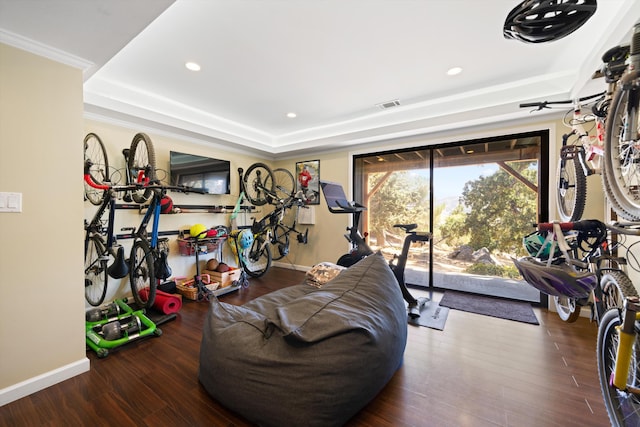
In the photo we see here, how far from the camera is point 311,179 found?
204 inches

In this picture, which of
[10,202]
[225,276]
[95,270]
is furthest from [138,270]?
[10,202]

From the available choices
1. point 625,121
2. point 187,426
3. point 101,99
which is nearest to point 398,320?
point 187,426

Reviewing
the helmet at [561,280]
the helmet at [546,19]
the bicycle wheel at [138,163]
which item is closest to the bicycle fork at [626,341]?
the helmet at [561,280]

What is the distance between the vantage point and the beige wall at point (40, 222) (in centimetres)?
169

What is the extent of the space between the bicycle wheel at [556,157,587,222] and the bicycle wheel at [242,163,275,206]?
A: 399 cm

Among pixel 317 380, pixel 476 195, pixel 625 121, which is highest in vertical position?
pixel 625 121

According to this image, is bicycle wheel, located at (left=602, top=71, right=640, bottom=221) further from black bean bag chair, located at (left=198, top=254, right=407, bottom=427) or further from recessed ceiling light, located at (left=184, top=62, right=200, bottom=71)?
recessed ceiling light, located at (left=184, top=62, right=200, bottom=71)

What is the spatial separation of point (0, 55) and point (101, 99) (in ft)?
4.33

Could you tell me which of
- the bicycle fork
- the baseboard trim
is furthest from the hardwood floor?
the bicycle fork

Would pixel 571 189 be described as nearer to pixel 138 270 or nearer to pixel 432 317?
pixel 432 317

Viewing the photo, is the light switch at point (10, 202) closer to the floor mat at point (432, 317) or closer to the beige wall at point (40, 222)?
the beige wall at point (40, 222)

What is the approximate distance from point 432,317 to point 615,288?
1.63 metres

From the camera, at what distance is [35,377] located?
1.77m

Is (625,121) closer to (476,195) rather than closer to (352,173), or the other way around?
(476,195)
